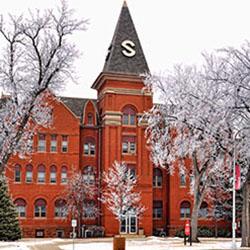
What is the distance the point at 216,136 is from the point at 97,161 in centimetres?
3039

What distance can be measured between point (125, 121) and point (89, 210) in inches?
406

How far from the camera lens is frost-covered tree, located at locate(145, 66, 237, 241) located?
34.5 meters

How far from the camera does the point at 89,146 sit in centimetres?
6412

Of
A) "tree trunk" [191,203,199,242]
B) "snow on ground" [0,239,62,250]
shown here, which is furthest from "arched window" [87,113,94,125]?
"tree trunk" [191,203,199,242]

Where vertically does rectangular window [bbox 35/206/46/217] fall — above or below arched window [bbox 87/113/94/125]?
below

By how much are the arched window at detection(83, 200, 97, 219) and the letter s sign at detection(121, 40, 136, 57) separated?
16.7 meters

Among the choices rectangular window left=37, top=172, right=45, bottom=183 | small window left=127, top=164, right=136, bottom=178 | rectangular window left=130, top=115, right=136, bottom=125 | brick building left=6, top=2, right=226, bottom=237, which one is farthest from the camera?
rectangular window left=130, top=115, right=136, bottom=125

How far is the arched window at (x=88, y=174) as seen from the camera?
6216cm

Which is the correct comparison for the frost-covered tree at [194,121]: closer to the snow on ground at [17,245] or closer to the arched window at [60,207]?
the snow on ground at [17,245]

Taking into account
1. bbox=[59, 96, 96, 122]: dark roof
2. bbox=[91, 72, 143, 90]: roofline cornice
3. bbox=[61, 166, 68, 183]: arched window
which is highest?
bbox=[91, 72, 143, 90]: roofline cornice

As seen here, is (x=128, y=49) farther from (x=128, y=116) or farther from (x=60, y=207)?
(x=60, y=207)

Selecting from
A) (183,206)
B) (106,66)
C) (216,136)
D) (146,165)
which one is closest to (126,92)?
(106,66)

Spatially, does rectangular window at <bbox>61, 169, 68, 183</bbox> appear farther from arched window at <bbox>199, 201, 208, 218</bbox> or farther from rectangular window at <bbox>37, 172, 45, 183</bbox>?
arched window at <bbox>199, 201, 208, 218</bbox>

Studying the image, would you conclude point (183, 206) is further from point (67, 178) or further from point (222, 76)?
point (222, 76)
